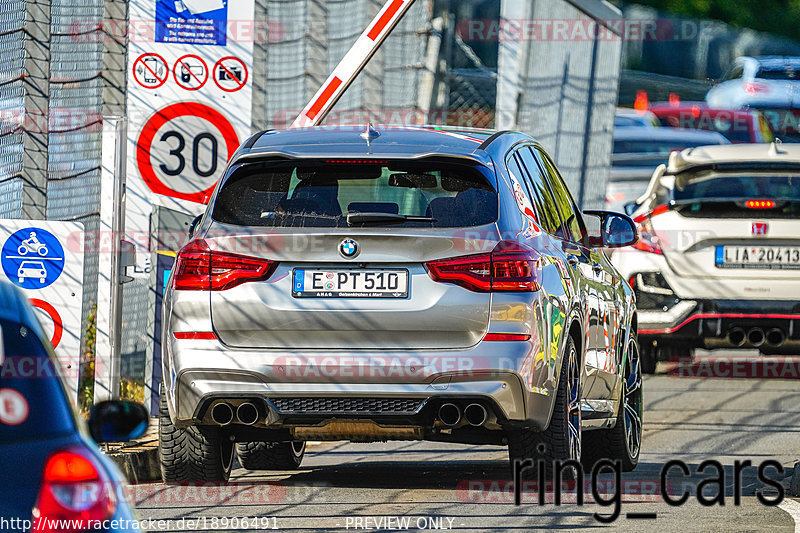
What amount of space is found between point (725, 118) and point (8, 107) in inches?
933

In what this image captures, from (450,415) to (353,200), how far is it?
3.86 feet

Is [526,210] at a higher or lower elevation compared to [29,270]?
higher

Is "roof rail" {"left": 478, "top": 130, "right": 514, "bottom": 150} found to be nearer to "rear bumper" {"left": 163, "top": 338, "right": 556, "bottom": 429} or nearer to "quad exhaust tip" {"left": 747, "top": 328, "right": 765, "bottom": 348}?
"rear bumper" {"left": 163, "top": 338, "right": 556, "bottom": 429}

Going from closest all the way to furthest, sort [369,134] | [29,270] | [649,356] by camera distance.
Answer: [369,134] → [29,270] → [649,356]

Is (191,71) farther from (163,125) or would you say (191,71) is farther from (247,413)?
(247,413)

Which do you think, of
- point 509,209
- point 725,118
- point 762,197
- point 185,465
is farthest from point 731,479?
point 725,118

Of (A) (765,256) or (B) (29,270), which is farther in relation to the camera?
(A) (765,256)

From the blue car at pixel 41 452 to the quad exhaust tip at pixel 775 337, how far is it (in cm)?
1077

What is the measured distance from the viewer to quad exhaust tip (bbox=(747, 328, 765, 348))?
14.8 metres

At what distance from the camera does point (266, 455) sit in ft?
32.4

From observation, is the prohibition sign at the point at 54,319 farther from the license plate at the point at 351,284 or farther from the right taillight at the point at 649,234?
the right taillight at the point at 649,234

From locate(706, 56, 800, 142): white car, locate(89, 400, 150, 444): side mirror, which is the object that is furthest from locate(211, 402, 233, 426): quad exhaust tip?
locate(706, 56, 800, 142): white car

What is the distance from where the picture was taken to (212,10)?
10961mm

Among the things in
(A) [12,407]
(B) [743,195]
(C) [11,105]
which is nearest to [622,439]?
(C) [11,105]
